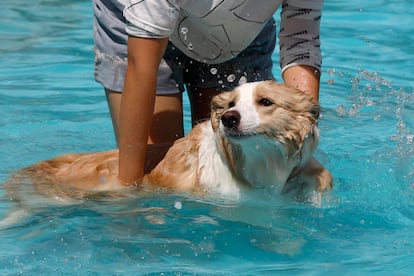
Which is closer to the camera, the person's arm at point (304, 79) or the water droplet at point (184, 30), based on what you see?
the person's arm at point (304, 79)

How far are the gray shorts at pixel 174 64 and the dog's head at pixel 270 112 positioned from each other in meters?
0.77

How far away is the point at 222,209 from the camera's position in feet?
16.5

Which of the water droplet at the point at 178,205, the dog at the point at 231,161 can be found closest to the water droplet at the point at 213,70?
the dog at the point at 231,161

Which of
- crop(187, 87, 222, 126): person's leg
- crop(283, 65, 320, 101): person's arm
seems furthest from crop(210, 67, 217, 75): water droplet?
crop(283, 65, 320, 101): person's arm

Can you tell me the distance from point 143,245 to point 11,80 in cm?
398

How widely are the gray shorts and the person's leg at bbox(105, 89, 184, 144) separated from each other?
52mm

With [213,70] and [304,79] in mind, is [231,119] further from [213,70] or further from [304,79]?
[213,70]

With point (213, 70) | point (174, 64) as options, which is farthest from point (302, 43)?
point (174, 64)

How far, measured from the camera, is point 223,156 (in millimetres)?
4863

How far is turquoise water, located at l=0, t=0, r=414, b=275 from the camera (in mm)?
4582

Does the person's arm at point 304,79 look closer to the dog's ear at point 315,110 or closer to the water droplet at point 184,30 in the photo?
the dog's ear at point 315,110

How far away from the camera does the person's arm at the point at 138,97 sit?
4.70 meters

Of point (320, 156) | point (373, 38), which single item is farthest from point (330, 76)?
point (320, 156)

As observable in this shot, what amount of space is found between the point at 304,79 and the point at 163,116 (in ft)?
3.20
